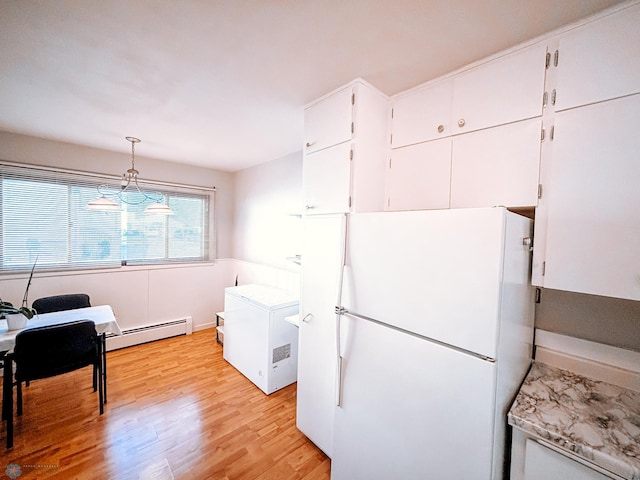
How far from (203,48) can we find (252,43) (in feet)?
0.91

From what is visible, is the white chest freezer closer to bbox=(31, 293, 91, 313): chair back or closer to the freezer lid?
the freezer lid

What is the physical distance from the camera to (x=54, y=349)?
1916 mm

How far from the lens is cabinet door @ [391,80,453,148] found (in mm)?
1505

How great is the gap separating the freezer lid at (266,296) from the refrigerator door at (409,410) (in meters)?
1.24

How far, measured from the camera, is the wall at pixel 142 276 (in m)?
2.79

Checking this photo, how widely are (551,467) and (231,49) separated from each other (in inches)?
89.7

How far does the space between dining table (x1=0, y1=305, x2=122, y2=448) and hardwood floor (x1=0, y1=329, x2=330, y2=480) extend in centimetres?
29

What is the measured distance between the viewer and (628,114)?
99 cm

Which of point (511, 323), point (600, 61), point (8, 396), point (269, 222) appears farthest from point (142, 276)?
point (600, 61)

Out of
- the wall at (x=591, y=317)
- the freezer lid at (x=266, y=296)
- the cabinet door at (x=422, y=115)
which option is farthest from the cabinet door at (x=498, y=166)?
the freezer lid at (x=266, y=296)

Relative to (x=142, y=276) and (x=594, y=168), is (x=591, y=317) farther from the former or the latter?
(x=142, y=276)

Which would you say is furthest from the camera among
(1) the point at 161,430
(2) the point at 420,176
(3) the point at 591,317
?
(1) the point at 161,430

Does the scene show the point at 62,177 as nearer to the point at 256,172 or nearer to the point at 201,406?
the point at 256,172

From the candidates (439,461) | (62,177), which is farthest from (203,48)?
(62,177)
